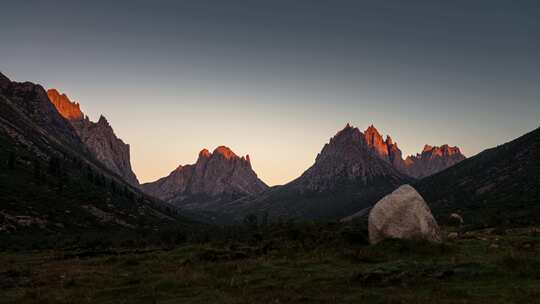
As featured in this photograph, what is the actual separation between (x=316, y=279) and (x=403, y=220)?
12.3 metres

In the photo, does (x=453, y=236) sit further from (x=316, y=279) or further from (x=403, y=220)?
(x=316, y=279)

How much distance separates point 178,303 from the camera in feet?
56.1

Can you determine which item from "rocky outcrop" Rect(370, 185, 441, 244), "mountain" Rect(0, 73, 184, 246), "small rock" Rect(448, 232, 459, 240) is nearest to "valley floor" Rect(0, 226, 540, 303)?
"rocky outcrop" Rect(370, 185, 441, 244)

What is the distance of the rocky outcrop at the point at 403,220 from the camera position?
30.1m

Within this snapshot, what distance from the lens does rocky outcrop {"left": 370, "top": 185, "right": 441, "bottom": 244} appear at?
30078 mm

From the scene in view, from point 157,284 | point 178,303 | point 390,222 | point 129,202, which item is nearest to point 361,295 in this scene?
point 178,303

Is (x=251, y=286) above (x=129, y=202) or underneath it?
underneath

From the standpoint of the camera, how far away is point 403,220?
1201 inches

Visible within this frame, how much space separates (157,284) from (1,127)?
21284 centimetres

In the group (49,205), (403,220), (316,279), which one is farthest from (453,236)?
(49,205)

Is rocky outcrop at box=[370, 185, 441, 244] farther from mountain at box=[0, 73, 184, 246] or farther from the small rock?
mountain at box=[0, 73, 184, 246]

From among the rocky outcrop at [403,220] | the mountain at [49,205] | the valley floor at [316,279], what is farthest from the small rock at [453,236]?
the mountain at [49,205]

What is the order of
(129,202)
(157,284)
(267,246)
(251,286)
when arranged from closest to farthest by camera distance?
(251,286) → (157,284) → (267,246) → (129,202)

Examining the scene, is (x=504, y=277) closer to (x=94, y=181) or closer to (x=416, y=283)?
(x=416, y=283)
